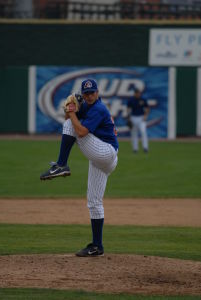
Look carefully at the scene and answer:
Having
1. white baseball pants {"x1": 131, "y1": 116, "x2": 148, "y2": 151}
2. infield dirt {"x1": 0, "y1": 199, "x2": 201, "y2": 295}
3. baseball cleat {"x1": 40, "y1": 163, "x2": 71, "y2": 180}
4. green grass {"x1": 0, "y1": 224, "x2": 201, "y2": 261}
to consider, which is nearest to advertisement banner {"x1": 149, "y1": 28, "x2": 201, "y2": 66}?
white baseball pants {"x1": 131, "y1": 116, "x2": 148, "y2": 151}

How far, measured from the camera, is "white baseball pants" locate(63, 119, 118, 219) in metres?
7.92

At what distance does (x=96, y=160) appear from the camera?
8.00 m

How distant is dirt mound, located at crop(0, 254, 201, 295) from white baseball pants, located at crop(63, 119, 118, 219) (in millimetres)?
629

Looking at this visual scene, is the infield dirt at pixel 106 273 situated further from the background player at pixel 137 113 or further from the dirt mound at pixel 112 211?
the background player at pixel 137 113

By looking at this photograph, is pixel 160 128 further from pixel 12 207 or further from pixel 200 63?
pixel 12 207

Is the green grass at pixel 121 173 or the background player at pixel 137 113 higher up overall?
the background player at pixel 137 113

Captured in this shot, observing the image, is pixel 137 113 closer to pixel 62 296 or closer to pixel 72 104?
pixel 72 104

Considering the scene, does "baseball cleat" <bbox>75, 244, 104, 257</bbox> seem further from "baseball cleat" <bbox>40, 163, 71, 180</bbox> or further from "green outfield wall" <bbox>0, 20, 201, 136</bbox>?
"green outfield wall" <bbox>0, 20, 201, 136</bbox>

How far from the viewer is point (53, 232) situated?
34.9ft

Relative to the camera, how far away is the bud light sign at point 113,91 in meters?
28.2

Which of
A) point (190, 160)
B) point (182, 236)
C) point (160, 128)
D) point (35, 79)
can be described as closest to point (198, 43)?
point (160, 128)

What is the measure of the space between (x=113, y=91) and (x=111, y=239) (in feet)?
60.5

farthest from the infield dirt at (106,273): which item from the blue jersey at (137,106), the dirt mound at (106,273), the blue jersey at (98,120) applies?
the blue jersey at (137,106)

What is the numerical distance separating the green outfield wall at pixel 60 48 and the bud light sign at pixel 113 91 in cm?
65
